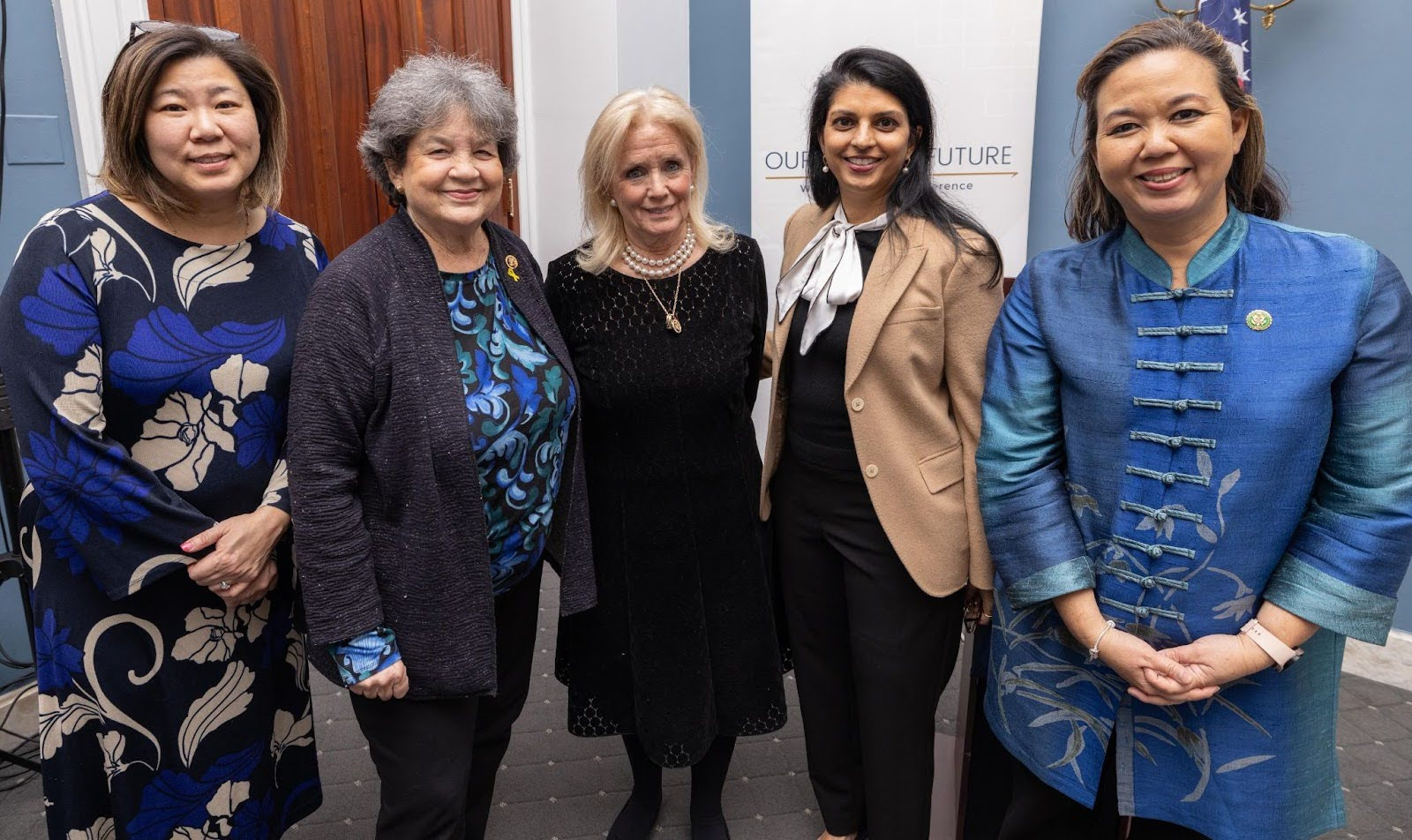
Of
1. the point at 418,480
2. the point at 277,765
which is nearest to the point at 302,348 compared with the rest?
the point at 418,480

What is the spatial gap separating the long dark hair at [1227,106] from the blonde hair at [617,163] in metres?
0.78

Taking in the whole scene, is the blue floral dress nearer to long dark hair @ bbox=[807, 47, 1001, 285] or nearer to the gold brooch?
long dark hair @ bbox=[807, 47, 1001, 285]

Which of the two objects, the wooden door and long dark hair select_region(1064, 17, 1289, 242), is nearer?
long dark hair select_region(1064, 17, 1289, 242)

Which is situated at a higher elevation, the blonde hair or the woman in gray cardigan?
the blonde hair

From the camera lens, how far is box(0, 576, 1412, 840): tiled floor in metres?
2.47

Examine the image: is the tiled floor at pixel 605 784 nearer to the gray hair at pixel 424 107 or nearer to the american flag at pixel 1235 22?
the gray hair at pixel 424 107

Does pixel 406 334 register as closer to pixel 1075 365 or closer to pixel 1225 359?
pixel 1075 365

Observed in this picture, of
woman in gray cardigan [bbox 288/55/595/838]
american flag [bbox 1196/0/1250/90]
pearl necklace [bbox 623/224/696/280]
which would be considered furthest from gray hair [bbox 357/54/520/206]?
american flag [bbox 1196/0/1250/90]

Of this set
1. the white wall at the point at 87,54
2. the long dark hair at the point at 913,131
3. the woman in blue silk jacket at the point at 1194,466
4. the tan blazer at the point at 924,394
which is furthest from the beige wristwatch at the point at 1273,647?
the white wall at the point at 87,54

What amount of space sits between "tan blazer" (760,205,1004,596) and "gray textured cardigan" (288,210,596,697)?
2.64ft

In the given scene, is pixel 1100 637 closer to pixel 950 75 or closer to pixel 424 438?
pixel 424 438

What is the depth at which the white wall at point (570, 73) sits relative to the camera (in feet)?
13.9

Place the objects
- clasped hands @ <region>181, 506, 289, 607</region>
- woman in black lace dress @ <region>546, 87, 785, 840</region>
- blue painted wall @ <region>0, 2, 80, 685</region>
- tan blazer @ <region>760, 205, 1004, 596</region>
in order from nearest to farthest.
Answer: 1. clasped hands @ <region>181, 506, 289, 607</region>
2. tan blazer @ <region>760, 205, 1004, 596</region>
3. woman in black lace dress @ <region>546, 87, 785, 840</region>
4. blue painted wall @ <region>0, 2, 80, 685</region>

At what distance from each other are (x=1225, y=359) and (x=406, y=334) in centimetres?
133
